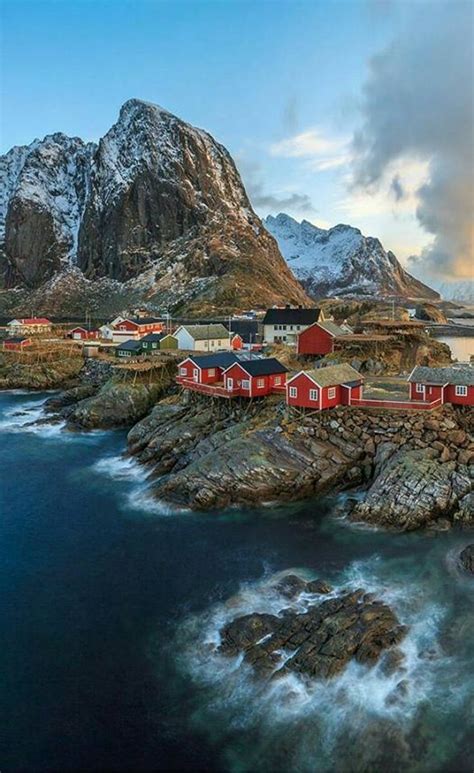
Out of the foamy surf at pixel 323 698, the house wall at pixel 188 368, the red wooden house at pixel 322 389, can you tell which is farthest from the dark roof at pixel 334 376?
the foamy surf at pixel 323 698

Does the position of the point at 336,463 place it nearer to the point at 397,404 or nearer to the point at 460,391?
the point at 397,404

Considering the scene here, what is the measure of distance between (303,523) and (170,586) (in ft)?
31.4

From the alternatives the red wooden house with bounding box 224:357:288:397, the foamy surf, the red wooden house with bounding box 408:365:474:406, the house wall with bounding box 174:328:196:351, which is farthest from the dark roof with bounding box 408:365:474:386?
the house wall with bounding box 174:328:196:351

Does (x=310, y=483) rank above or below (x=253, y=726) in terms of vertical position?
above

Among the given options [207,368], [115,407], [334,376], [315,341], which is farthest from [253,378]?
[315,341]

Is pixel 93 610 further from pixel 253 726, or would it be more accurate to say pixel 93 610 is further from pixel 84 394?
pixel 84 394

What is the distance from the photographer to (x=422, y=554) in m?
29.5

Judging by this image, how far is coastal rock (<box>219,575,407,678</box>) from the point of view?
2095cm

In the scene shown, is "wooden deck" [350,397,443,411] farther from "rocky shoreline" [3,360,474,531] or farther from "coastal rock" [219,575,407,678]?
"coastal rock" [219,575,407,678]

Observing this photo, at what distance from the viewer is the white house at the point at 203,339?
81.9m

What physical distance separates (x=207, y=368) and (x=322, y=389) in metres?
15.2

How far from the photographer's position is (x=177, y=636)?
23.4 meters

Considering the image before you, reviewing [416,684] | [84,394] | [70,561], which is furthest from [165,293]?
[416,684]

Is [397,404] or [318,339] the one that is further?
[318,339]
